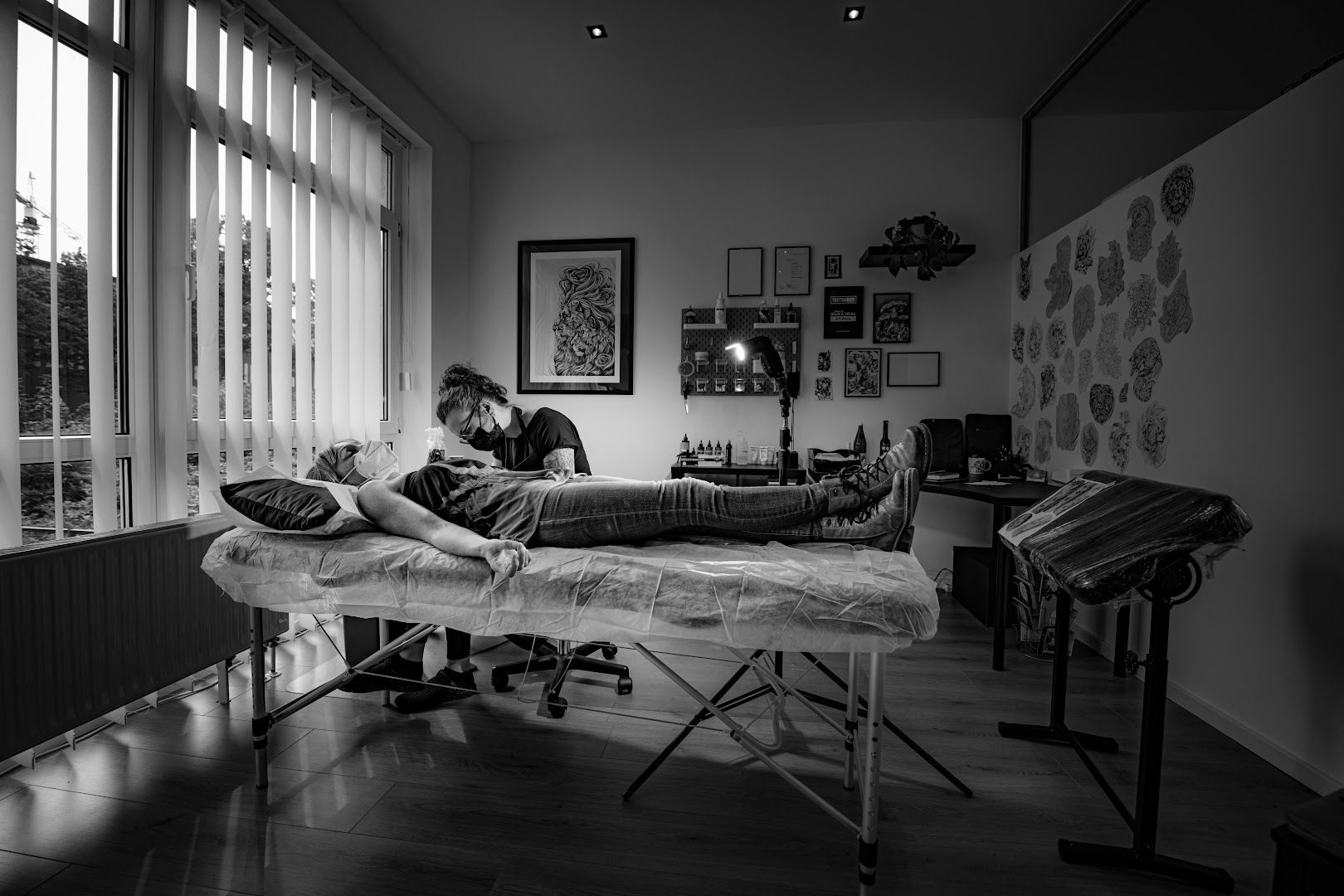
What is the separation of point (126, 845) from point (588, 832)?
1.05 meters

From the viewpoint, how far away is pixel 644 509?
5.96 ft

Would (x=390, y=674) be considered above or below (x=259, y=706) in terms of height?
below

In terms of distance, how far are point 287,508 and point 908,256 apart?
338cm

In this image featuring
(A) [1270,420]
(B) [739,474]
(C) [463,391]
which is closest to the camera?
(A) [1270,420]

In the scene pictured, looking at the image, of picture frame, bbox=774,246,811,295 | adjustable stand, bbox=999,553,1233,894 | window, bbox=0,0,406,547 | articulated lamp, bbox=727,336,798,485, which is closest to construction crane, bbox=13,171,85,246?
window, bbox=0,0,406,547

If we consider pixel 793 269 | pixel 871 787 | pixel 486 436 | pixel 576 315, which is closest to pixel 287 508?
pixel 486 436

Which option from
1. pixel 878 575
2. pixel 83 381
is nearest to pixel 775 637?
pixel 878 575

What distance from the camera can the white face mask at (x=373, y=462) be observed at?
2221mm

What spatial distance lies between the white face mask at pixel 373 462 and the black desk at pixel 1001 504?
6.38 ft

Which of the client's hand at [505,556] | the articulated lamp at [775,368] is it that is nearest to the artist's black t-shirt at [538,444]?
the articulated lamp at [775,368]

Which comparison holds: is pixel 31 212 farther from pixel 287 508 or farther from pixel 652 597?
pixel 652 597

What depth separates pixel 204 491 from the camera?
232 cm

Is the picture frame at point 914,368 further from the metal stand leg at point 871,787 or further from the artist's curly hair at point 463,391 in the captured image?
the metal stand leg at point 871,787

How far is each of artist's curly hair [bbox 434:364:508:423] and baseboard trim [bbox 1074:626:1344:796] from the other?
2724mm
